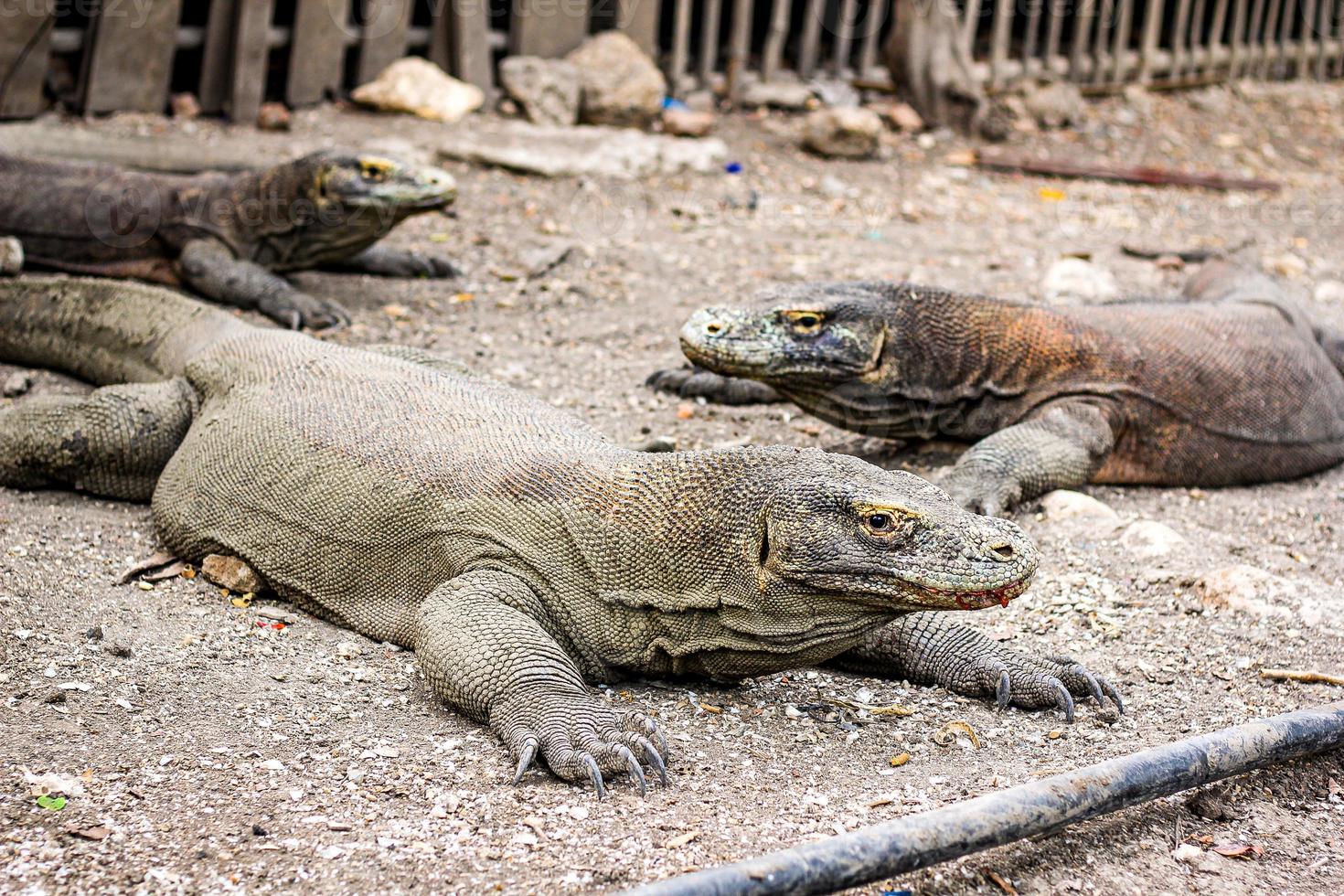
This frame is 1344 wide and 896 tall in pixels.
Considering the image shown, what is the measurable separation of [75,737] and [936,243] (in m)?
6.83

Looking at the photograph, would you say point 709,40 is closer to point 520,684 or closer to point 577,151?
point 577,151

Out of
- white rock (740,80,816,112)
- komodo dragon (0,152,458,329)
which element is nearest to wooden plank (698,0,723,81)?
white rock (740,80,816,112)

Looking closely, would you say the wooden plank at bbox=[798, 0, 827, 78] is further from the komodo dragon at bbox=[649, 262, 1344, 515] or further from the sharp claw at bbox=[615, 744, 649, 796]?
the sharp claw at bbox=[615, 744, 649, 796]

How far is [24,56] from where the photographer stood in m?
8.57

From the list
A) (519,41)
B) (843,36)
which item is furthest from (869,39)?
(519,41)

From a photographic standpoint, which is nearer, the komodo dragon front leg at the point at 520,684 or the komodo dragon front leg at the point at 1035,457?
the komodo dragon front leg at the point at 520,684

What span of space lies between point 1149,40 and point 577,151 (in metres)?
7.04

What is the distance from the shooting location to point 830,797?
3443 millimetres

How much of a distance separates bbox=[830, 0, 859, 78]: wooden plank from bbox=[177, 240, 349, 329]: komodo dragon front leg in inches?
250

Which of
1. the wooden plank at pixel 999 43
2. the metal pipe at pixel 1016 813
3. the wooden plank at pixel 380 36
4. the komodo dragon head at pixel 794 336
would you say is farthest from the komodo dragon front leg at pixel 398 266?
the wooden plank at pixel 999 43

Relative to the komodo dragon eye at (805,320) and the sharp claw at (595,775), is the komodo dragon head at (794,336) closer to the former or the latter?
the komodo dragon eye at (805,320)

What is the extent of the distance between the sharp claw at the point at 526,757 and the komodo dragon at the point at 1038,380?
Result: 227 centimetres

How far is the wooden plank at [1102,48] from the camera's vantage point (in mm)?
13672

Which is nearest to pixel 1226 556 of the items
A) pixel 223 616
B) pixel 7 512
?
pixel 223 616
